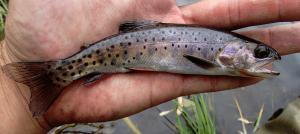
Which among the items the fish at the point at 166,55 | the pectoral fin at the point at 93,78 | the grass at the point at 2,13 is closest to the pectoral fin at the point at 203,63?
the fish at the point at 166,55

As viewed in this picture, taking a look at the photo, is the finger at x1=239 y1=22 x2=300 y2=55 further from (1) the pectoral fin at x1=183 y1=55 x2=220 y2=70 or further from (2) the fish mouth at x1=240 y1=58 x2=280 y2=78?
(1) the pectoral fin at x1=183 y1=55 x2=220 y2=70

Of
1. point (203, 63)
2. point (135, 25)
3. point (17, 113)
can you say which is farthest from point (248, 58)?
point (17, 113)

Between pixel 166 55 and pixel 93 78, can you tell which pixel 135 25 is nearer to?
pixel 166 55

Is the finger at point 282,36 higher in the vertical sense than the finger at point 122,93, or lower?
higher

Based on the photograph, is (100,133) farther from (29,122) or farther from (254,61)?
(254,61)

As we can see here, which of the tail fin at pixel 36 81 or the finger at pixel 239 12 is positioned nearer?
the tail fin at pixel 36 81

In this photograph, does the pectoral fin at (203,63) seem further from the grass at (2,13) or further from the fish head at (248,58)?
the grass at (2,13)

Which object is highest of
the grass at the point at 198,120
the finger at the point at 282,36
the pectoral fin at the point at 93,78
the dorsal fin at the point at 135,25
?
the dorsal fin at the point at 135,25

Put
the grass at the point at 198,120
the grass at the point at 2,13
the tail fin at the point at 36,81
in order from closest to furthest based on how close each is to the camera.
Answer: the tail fin at the point at 36,81 → the grass at the point at 198,120 → the grass at the point at 2,13
